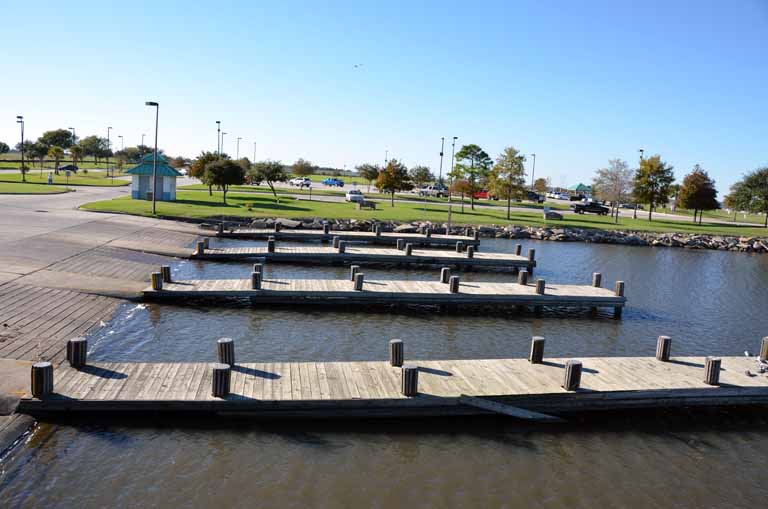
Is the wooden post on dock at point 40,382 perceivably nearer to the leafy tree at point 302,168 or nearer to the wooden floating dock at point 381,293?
the wooden floating dock at point 381,293

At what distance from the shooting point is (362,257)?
3366 cm

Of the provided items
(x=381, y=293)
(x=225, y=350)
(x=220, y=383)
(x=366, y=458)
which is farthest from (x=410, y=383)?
(x=381, y=293)

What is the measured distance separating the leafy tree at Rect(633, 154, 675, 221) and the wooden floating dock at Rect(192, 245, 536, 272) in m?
→ 37.7

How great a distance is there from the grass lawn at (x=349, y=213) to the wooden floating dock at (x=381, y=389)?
32.6 metres

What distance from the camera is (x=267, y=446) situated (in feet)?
39.6

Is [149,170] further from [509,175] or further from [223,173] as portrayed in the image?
[509,175]

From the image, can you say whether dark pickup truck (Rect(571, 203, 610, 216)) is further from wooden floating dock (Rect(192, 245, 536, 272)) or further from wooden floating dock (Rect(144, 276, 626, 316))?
wooden floating dock (Rect(144, 276, 626, 316))

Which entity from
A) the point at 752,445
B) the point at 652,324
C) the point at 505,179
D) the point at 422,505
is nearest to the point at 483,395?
the point at 422,505

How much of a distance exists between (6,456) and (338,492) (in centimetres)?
608

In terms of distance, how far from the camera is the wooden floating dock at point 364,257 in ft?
109

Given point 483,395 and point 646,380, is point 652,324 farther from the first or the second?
point 483,395

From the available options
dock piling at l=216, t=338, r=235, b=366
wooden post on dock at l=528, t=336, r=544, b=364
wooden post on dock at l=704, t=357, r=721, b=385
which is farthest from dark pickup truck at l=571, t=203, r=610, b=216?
dock piling at l=216, t=338, r=235, b=366

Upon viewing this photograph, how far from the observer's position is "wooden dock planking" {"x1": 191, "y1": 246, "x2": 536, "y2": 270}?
33.2 m

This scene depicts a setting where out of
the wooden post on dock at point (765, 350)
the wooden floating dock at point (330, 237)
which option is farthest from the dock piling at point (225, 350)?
the wooden floating dock at point (330, 237)
